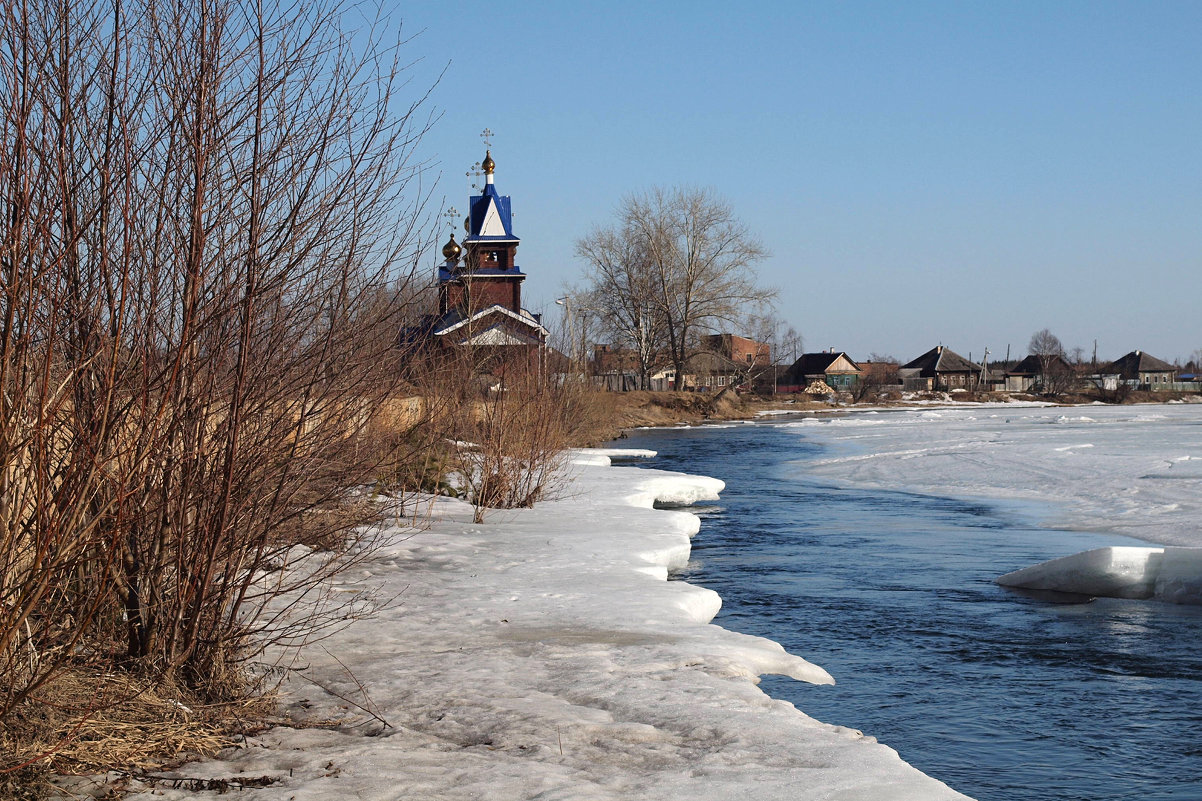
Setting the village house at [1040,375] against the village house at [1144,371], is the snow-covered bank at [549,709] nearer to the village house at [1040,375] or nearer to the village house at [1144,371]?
the village house at [1040,375]

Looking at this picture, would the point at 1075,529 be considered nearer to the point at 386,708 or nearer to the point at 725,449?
the point at 386,708

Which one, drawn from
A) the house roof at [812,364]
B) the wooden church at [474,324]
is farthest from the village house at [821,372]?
the wooden church at [474,324]

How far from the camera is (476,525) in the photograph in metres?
Answer: 12.9

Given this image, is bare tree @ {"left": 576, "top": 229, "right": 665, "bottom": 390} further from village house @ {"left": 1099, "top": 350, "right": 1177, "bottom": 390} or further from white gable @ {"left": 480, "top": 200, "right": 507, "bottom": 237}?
village house @ {"left": 1099, "top": 350, "right": 1177, "bottom": 390}

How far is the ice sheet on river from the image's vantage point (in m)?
9.59

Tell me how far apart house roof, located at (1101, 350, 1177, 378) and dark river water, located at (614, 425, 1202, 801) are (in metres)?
118

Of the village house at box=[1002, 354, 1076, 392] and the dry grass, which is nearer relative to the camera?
the dry grass

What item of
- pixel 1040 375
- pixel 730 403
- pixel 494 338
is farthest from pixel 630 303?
pixel 1040 375

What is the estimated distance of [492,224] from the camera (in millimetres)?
47500

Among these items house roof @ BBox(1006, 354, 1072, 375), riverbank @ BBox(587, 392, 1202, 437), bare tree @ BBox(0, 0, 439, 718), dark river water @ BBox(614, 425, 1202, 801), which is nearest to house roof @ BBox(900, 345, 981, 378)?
house roof @ BBox(1006, 354, 1072, 375)

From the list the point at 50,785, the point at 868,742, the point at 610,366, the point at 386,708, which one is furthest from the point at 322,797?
the point at 610,366

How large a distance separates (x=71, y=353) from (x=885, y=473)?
21.1 meters

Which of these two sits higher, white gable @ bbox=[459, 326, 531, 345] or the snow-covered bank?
white gable @ bbox=[459, 326, 531, 345]

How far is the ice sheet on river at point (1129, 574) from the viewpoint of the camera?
9594 millimetres
